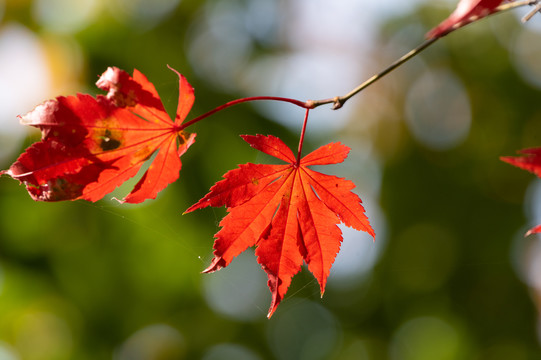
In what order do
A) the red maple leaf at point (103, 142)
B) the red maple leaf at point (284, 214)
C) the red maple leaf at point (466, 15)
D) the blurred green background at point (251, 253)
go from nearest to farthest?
1. the red maple leaf at point (466, 15)
2. the red maple leaf at point (103, 142)
3. the red maple leaf at point (284, 214)
4. the blurred green background at point (251, 253)

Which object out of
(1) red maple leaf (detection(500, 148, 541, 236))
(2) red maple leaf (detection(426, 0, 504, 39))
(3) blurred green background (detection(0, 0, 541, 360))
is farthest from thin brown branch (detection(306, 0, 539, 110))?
(3) blurred green background (detection(0, 0, 541, 360))

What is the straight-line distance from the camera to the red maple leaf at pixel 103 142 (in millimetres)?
905

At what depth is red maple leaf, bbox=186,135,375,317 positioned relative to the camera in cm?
104

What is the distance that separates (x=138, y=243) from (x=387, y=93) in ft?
13.3

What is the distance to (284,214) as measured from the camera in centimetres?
116

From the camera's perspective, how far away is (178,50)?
555 centimetres

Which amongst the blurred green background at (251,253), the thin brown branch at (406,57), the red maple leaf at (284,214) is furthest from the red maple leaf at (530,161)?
the blurred green background at (251,253)

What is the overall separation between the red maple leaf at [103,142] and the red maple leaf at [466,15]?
50 centimetres

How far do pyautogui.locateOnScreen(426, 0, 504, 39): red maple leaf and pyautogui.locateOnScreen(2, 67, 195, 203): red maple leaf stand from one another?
50 cm

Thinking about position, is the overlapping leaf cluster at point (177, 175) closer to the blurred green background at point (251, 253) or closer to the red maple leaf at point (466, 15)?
the red maple leaf at point (466, 15)

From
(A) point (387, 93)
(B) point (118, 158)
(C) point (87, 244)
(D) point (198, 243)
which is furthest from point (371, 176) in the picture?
(B) point (118, 158)

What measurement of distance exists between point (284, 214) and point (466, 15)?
647 millimetres

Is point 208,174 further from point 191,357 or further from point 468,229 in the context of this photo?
point 468,229

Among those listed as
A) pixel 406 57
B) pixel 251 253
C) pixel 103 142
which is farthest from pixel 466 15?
pixel 251 253
